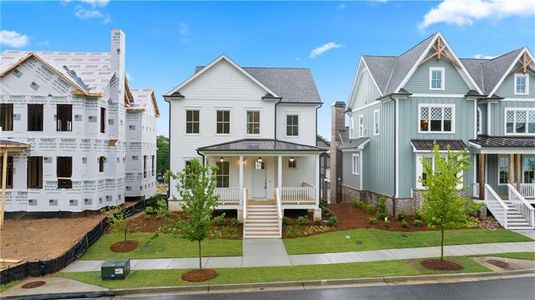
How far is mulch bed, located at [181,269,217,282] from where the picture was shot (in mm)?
10648

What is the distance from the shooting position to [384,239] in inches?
599

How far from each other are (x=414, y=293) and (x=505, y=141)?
1564 cm

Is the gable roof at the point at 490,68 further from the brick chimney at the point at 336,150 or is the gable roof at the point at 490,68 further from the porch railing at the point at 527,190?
the brick chimney at the point at 336,150

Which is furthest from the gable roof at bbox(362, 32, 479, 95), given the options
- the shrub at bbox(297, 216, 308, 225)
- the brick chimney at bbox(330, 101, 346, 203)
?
the shrub at bbox(297, 216, 308, 225)

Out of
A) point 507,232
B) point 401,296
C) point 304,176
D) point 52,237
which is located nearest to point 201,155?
point 304,176

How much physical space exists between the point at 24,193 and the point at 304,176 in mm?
16818

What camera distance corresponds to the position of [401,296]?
9.37 m

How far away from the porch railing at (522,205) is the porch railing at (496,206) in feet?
3.57

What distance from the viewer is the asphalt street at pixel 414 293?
368 inches

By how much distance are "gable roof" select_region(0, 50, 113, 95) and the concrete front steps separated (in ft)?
39.5

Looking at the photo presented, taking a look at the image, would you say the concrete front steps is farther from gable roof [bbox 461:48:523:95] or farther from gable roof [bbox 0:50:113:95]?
gable roof [bbox 461:48:523:95]

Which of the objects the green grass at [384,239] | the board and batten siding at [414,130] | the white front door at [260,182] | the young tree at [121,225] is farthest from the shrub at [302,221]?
the young tree at [121,225]

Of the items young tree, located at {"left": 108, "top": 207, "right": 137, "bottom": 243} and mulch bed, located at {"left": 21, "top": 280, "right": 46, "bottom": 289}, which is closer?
mulch bed, located at {"left": 21, "top": 280, "right": 46, "bottom": 289}

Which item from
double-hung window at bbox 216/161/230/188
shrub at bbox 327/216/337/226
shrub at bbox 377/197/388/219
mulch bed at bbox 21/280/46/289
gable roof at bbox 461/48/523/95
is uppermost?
gable roof at bbox 461/48/523/95
